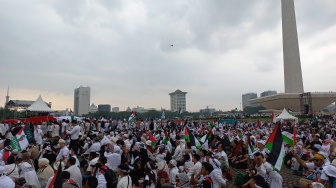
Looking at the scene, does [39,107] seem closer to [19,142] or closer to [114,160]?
[19,142]

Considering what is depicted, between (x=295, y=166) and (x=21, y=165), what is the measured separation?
10454mm

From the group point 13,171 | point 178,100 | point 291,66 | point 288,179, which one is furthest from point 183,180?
point 178,100

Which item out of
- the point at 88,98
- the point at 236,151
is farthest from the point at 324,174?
the point at 88,98

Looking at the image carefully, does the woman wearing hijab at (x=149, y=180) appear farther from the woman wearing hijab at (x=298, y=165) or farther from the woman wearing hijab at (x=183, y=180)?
the woman wearing hijab at (x=298, y=165)

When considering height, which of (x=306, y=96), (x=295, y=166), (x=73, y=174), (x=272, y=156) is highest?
(x=306, y=96)

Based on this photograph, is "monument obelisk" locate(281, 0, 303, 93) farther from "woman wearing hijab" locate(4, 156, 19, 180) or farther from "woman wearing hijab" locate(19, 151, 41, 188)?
"woman wearing hijab" locate(4, 156, 19, 180)

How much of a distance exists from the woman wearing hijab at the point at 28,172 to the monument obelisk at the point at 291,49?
53751 mm

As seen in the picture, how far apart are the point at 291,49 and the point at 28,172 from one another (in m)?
54.2

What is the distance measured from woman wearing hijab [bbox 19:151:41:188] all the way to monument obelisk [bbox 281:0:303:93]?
53751 mm

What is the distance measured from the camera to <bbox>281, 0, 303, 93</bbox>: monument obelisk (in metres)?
51.2

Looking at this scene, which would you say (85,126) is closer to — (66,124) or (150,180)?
(66,124)

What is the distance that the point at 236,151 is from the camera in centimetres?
1317

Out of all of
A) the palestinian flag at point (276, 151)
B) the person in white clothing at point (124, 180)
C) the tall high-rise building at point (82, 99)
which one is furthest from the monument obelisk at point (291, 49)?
the tall high-rise building at point (82, 99)

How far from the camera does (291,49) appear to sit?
5200 cm
